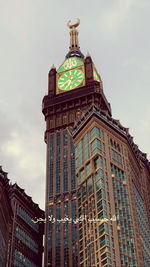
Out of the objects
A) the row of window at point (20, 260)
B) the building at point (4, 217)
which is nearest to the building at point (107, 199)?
the building at point (4, 217)

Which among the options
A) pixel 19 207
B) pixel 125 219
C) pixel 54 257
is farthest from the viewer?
pixel 19 207

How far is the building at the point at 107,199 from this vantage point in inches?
4656

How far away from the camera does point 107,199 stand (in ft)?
418

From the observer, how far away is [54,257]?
174 metres

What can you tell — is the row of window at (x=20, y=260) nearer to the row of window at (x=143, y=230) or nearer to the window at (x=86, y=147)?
the row of window at (x=143, y=230)

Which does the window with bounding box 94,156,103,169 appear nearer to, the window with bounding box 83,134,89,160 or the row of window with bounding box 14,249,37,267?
the window with bounding box 83,134,89,160

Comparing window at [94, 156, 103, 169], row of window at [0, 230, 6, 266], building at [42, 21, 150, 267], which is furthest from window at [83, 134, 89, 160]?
row of window at [0, 230, 6, 266]

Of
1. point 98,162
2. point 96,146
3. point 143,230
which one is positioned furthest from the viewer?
point 143,230

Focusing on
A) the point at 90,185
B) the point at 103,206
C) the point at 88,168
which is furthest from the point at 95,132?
the point at 103,206

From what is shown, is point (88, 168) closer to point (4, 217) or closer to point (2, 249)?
point (4, 217)

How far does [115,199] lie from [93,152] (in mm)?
19162

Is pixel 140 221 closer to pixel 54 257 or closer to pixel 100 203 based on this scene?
pixel 100 203

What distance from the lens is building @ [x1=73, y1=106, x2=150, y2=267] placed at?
118250mm

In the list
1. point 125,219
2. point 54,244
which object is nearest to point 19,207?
point 54,244
